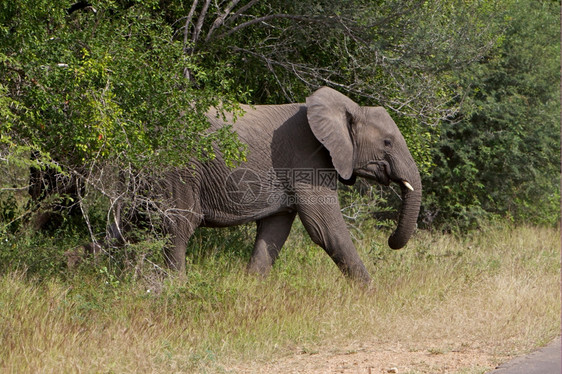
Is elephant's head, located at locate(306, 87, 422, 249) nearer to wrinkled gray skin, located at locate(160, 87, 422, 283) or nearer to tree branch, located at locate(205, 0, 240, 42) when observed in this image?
wrinkled gray skin, located at locate(160, 87, 422, 283)

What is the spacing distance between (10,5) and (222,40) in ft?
11.3

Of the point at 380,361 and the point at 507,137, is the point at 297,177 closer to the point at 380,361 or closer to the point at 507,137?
the point at 380,361

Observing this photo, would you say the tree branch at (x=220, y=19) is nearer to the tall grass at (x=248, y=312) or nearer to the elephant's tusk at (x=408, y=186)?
the tall grass at (x=248, y=312)

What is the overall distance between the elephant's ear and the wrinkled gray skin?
0.4 inches

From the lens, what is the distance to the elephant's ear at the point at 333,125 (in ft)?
28.7

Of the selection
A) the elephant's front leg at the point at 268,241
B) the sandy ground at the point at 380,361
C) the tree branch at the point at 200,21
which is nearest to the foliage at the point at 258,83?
the tree branch at the point at 200,21

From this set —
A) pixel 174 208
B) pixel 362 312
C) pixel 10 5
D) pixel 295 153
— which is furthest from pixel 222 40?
pixel 362 312

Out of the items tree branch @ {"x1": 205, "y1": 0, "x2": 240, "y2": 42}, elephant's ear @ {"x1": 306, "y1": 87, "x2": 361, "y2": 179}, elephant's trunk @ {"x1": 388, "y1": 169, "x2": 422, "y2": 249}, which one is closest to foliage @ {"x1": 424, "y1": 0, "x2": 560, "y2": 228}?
elephant's trunk @ {"x1": 388, "y1": 169, "x2": 422, "y2": 249}

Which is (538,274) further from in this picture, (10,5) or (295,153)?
(10,5)

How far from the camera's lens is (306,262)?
9898 millimetres

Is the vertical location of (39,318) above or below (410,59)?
below

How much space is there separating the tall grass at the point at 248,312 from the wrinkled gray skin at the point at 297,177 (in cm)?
44

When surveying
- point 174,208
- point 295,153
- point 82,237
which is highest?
point 295,153

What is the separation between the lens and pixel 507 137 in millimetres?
13336
